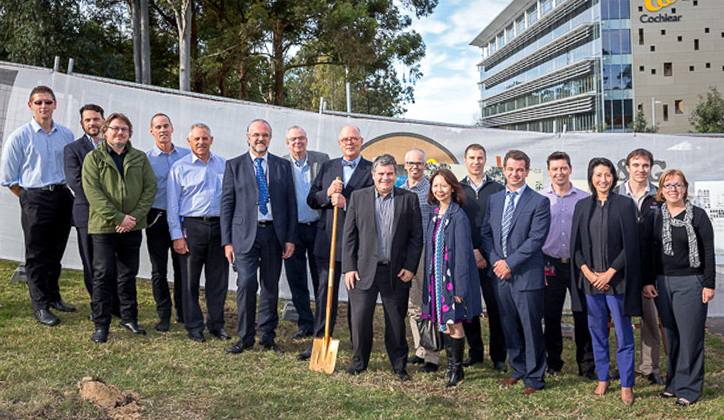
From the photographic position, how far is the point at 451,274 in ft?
14.1

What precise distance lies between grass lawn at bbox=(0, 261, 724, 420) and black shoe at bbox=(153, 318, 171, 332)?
0.40ft

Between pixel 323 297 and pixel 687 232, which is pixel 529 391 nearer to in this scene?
pixel 687 232

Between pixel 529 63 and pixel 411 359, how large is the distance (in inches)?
2707

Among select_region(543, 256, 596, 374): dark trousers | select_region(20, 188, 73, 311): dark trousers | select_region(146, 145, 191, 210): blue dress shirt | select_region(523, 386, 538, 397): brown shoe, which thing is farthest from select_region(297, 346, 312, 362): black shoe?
select_region(20, 188, 73, 311): dark trousers

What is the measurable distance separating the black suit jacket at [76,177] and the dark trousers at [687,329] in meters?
4.79

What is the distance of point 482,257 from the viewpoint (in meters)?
4.72

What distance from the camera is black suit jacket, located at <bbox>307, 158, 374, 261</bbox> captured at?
4.93 meters

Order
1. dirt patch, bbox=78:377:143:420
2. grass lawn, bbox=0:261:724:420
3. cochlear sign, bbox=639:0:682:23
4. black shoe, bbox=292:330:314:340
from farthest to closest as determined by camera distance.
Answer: cochlear sign, bbox=639:0:682:23, black shoe, bbox=292:330:314:340, grass lawn, bbox=0:261:724:420, dirt patch, bbox=78:377:143:420

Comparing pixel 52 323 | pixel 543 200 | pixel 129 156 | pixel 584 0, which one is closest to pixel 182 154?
pixel 129 156

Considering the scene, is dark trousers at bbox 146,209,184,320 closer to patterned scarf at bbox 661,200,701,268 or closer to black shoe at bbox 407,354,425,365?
black shoe at bbox 407,354,425,365

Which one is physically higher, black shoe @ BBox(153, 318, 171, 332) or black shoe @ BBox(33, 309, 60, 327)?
black shoe @ BBox(33, 309, 60, 327)

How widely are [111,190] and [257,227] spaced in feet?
4.16

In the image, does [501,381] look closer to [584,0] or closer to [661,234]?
[661,234]

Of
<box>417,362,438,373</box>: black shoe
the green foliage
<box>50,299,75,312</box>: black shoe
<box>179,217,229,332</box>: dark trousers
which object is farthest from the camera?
the green foliage
